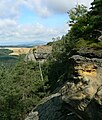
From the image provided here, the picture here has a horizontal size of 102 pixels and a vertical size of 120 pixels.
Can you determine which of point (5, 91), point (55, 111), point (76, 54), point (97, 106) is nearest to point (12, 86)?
point (5, 91)

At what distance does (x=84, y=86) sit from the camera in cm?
2625

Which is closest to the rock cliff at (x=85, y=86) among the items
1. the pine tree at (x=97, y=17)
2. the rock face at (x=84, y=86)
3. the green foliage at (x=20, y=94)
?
the rock face at (x=84, y=86)

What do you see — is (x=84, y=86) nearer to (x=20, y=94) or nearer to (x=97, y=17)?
(x=97, y=17)

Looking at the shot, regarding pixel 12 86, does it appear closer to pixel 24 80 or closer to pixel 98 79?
pixel 24 80

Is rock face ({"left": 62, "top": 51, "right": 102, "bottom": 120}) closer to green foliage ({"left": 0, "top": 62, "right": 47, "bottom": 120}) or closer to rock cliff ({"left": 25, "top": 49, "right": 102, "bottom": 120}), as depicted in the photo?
rock cliff ({"left": 25, "top": 49, "right": 102, "bottom": 120})

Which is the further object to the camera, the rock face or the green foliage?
the green foliage

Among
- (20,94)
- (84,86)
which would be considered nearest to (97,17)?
(84,86)

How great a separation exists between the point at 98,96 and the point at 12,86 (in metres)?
39.5

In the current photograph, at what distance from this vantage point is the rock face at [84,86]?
2534cm

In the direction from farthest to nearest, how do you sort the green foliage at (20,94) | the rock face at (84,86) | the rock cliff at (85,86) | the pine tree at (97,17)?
the green foliage at (20,94) → the pine tree at (97,17) → the rock face at (84,86) → the rock cliff at (85,86)

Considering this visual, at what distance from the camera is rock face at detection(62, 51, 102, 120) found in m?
25.3

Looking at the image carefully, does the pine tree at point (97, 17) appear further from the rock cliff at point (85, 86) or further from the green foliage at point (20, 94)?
the green foliage at point (20, 94)

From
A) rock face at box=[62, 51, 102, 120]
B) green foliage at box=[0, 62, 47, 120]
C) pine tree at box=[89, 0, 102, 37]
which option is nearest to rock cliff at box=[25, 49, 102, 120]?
rock face at box=[62, 51, 102, 120]

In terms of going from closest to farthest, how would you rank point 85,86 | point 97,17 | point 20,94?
point 85,86 < point 97,17 < point 20,94
